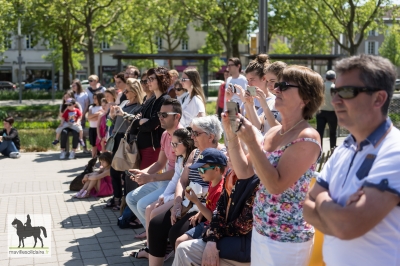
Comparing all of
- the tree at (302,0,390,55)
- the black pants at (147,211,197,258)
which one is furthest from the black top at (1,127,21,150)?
the tree at (302,0,390,55)

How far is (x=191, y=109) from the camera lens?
6875 millimetres

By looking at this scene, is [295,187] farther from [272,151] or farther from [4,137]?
[4,137]

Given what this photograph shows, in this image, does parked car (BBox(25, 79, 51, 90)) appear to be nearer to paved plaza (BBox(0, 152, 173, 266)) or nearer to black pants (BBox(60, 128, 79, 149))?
black pants (BBox(60, 128, 79, 149))

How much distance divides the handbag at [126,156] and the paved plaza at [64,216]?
84 cm

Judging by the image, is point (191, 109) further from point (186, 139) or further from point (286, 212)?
point (286, 212)

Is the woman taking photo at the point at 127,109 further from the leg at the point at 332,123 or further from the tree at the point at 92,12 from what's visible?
the tree at the point at 92,12

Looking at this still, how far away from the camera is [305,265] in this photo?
301 cm

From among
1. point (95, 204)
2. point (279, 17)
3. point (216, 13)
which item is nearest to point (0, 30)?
point (216, 13)

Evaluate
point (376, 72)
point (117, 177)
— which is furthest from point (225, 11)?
point (376, 72)

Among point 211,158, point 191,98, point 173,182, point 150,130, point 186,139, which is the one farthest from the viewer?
point 191,98

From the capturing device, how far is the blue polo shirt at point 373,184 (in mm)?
2018

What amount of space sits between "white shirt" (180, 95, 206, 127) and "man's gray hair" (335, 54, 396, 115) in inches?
179

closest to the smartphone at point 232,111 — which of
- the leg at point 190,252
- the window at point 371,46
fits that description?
the leg at point 190,252

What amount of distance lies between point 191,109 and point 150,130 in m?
0.67
